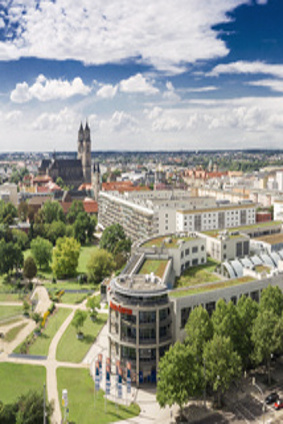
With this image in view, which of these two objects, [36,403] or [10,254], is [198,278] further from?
[10,254]

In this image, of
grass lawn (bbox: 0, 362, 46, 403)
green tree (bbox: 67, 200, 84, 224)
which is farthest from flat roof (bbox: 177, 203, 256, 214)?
green tree (bbox: 67, 200, 84, 224)

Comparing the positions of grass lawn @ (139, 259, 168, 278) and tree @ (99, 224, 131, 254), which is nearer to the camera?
grass lawn @ (139, 259, 168, 278)

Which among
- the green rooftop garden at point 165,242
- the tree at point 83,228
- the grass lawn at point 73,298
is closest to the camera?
the green rooftop garden at point 165,242

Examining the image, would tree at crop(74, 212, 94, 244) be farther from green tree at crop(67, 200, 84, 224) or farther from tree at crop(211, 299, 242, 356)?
tree at crop(211, 299, 242, 356)

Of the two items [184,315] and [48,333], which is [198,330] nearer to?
[184,315]

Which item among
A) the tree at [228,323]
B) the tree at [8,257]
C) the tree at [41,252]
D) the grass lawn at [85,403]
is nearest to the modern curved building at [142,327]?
the grass lawn at [85,403]

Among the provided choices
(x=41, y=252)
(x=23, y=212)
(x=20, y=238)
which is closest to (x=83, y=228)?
(x=20, y=238)

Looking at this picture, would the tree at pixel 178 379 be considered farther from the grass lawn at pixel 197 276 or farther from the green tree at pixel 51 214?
the green tree at pixel 51 214

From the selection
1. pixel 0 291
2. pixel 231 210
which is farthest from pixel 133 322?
pixel 231 210
